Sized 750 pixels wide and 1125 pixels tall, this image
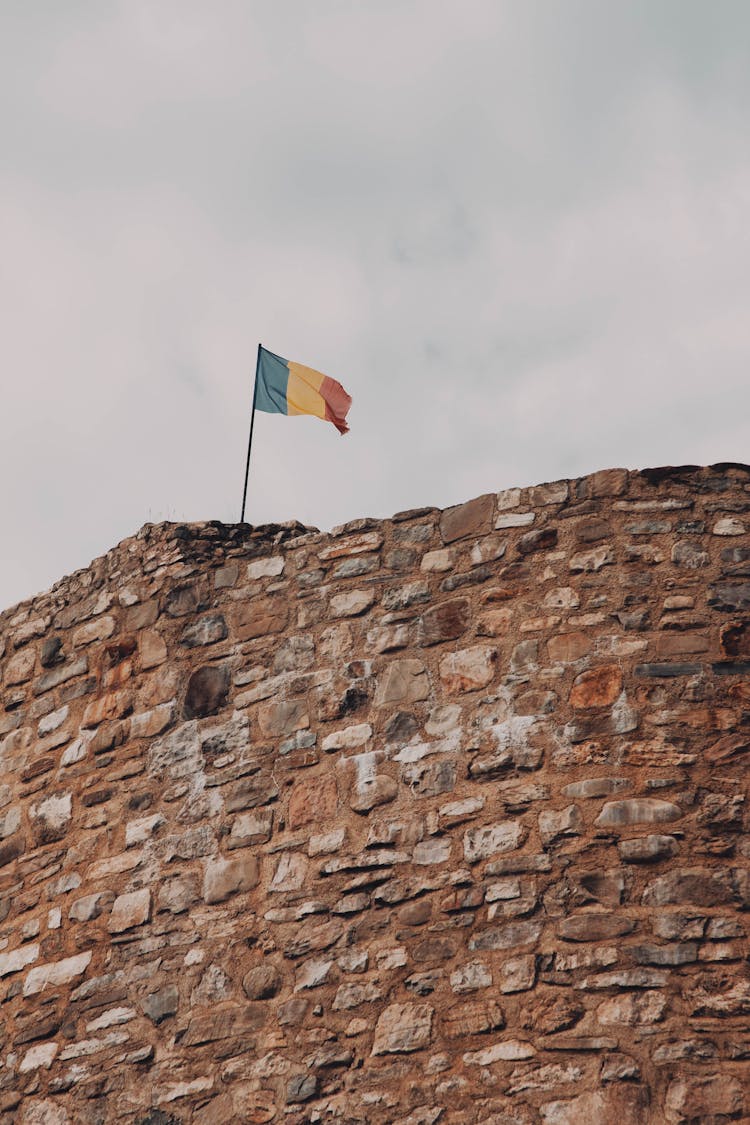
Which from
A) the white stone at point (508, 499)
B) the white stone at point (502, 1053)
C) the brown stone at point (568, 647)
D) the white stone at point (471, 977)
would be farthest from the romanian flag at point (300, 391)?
the white stone at point (502, 1053)

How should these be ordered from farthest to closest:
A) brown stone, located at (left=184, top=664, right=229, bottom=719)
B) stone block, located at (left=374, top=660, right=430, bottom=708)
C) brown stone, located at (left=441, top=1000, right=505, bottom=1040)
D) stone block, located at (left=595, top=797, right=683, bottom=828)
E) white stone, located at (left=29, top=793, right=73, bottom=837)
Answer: white stone, located at (left=29, top=793, right=73, bottom=837) < brown stone, located at (left=184, top=664, right=229, bottom=719) < stone block, located at (left=374, top=660, right=430, bottom=708) < stone block, located at (left=595, top=797, right=683, bottom=828) < brown stone, located at (left=441, top=1000, right=505, bottom=1040)

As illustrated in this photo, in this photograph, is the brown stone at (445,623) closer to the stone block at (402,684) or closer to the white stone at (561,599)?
the stone block at (402,684)

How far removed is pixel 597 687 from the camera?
7.91m

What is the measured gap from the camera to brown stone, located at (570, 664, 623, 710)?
25.8 ft

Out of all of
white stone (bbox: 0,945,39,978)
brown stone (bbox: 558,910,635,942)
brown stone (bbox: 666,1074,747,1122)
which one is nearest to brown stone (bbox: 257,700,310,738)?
white stone (bbox: 0,945,39,978)

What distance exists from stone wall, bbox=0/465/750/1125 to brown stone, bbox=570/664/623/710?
1 cm

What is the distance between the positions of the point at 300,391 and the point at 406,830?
142 inches

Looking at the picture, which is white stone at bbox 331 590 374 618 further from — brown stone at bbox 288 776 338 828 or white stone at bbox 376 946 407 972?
white stone at bbox 376 946 407 972

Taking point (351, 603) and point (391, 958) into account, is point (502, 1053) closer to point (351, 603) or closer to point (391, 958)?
point (391, 958)

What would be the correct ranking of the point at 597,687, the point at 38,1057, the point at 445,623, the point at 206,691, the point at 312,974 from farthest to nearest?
the point at 206,691 < the point at 38,1057 < the point at 445,623 < the point at 597,687 < the point at 312,974

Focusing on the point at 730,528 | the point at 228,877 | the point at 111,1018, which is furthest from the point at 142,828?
the point at 730,528

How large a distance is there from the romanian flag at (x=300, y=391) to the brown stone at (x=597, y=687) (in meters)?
3.24

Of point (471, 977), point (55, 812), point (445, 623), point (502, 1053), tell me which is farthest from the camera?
point (55, 812)

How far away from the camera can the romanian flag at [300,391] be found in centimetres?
1075
